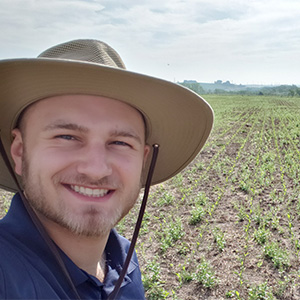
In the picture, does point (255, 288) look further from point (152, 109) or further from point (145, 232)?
point (152, 109)

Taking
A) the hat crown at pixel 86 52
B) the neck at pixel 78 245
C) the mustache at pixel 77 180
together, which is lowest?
the neck at pixel 78 245

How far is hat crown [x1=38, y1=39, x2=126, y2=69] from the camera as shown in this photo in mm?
1431

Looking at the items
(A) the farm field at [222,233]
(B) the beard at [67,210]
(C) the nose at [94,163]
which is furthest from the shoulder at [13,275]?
(A) the farm field at [222,233]

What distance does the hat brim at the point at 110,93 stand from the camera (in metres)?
1.33

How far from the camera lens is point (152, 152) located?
1962 mm

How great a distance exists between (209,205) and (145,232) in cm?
159

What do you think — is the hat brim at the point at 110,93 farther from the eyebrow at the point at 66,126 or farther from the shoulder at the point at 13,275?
the shoulder at the point at 13,275

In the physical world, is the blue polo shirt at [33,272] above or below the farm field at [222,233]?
above

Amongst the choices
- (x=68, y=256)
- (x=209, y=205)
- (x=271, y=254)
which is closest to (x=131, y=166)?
(x=68, y=256)

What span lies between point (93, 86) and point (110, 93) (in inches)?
2.9

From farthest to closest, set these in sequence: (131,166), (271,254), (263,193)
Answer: (263,193) → (271,254) → (131,166)

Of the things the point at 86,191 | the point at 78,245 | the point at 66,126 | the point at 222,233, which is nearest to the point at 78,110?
the point at 66,126

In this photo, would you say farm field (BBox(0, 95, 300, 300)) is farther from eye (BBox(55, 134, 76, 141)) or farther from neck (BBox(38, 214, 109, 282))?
eye (BBox(55, 134, 76, 141))

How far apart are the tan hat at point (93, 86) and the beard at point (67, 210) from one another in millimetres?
270
